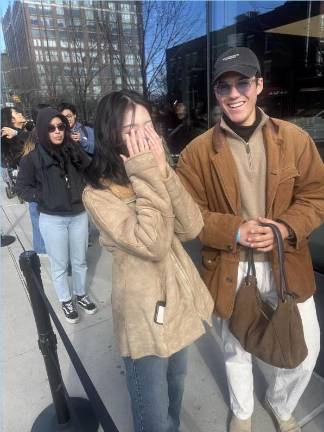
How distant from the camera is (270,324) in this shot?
5.01 ft

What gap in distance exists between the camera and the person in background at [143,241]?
4.14ft

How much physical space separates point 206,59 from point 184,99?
546 mm

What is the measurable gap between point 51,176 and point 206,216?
1737mm

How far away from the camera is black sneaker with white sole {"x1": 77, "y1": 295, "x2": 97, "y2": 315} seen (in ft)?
10.6

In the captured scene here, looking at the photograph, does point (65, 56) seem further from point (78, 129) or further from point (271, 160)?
point (271, 160)

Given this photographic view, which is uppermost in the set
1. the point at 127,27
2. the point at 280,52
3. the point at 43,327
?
the point at 127,27

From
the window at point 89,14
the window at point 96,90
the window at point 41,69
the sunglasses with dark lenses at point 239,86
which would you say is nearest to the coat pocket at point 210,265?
the sunglasses with dark lenses at point 239,86

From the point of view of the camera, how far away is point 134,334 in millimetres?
1363

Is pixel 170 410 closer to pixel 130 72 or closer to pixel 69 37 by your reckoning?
pixel 130 72

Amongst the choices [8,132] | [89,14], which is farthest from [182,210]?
[89,14]

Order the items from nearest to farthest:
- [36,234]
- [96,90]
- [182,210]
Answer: [182,210] → [36,234] → [96,90]

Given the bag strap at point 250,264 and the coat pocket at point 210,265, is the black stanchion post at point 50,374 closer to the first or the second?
→ the coat pocket at point 210,265

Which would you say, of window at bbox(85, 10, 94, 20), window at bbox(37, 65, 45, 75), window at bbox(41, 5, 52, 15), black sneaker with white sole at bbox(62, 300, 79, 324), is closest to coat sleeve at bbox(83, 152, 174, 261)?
black sneaker with white sole at bbox(62, 300, 79, 324)

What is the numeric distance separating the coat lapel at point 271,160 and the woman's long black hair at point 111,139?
0.62 metres
